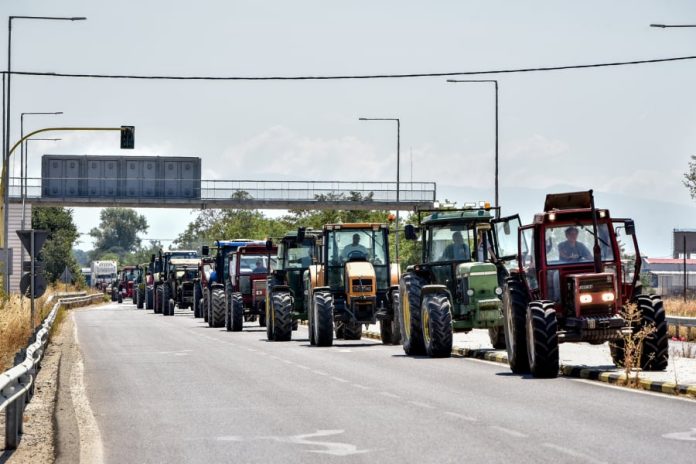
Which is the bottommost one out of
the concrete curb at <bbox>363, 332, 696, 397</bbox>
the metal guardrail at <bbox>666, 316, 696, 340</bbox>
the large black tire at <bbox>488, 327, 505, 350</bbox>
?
the concrete curb at <bbox>363, 332, 696, 397</bbox>

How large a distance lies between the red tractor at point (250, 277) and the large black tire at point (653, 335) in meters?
22.8

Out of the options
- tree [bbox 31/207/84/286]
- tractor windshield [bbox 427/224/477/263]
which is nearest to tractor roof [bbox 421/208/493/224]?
tractor windshield [bbox 427/224/477/263]

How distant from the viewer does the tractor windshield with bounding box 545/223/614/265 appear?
2133 cm

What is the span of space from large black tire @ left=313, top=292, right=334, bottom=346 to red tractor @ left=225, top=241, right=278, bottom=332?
11453mm

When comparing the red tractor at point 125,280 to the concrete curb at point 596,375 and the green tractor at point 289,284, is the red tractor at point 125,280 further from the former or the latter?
the concrete curb at point 596,375

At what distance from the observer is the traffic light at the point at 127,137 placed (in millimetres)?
45094

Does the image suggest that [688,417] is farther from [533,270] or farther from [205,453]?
[533,270]

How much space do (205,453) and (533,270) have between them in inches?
395

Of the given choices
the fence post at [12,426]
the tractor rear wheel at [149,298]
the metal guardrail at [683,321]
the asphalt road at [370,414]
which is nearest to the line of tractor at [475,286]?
the asphalt road at [370,414]

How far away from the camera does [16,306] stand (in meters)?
36.3

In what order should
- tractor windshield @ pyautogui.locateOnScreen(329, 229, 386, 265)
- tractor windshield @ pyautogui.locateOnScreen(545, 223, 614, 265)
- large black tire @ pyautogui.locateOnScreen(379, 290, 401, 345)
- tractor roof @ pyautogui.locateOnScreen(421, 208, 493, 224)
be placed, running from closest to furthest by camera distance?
tractor windshield @ pyautogui.locateOnScreen(545, 223, 614, 265) < tractor roof @ pyautogui.locateOnScreen(421, 208, 493, 224) < large black tire @ pyautogui.locateOnScreen(379, 290, 401, 345) < tractor windshield @ pyautogui.locateOnScreen(329, 229, 386, 265)

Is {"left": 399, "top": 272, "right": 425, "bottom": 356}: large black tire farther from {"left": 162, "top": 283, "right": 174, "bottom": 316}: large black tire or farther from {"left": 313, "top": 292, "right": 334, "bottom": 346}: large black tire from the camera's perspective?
{"left": 162, "top": 283, "right": 174, "bottom": 316}: large black tire

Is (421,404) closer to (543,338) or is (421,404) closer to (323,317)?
(543,338)

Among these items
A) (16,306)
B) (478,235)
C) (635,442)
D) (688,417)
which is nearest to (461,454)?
(635,442)
